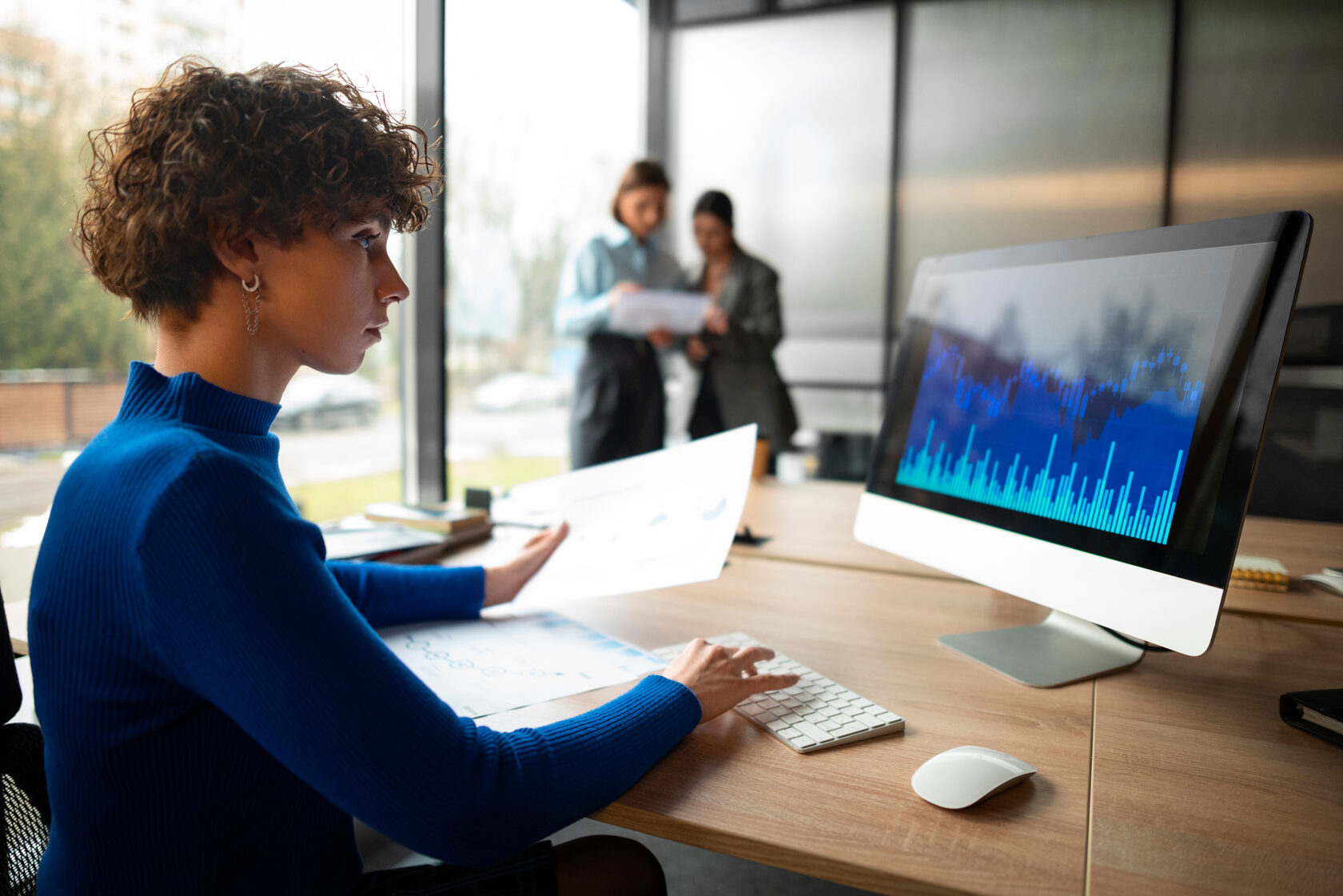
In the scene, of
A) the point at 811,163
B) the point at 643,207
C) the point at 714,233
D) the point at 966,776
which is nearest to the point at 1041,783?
the point at 966,776

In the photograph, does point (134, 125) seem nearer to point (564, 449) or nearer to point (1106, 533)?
point (1106, 533)

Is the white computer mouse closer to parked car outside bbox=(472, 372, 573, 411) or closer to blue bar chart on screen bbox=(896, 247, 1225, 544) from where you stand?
blue bar chart on screen bbox=(896, 247, 1225, 544)

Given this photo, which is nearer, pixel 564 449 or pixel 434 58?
pixel 434 58

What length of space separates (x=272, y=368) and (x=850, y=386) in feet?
11.6

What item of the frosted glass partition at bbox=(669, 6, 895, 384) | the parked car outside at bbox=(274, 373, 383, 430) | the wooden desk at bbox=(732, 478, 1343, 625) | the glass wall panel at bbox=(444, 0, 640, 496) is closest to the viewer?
the wooden desk at bbox=(732, 478, 1343, 625)

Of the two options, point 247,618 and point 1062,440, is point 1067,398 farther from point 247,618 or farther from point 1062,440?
point 247,618

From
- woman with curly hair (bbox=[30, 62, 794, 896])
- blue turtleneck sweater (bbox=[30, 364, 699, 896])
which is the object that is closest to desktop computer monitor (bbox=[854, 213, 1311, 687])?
woman with curly hair (bbox=[30, 62, 794, 896])

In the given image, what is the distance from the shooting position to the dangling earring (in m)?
0.69

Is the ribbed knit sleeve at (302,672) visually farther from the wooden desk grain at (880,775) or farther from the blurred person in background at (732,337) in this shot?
the blurred person in background at (732,337)

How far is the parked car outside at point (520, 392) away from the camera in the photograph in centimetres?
325

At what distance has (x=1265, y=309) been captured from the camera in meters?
0.75

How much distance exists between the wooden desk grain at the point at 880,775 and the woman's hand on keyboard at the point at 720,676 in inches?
1.1

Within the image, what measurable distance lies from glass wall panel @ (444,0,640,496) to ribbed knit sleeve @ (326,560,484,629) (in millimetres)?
1456

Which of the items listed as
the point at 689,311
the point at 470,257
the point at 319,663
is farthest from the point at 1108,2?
the point at 319,663
